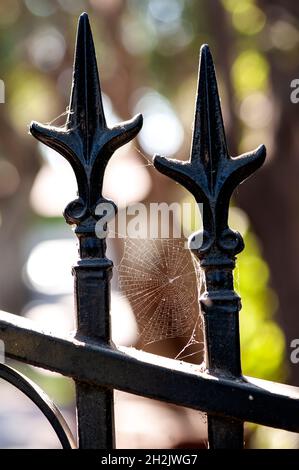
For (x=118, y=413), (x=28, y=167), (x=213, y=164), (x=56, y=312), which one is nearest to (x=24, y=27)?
(x=28, y=167)

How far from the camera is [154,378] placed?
111cm

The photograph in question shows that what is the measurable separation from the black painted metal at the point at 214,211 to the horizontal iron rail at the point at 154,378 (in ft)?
0.13

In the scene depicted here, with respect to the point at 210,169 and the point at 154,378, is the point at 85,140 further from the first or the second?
the point at 154,378

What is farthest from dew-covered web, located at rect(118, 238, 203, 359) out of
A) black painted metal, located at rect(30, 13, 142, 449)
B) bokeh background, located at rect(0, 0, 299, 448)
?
black painted metal, located at rect(30, 13, 142, 449)

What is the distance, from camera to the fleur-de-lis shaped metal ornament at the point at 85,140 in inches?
45.6

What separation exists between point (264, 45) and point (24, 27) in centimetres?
474

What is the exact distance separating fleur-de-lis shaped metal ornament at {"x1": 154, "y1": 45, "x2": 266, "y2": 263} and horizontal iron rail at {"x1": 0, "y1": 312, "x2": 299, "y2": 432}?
0.22 metres

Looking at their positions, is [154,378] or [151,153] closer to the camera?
[154,378]

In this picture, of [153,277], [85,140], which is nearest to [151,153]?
[153,277]

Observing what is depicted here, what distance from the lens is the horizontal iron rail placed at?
110cm

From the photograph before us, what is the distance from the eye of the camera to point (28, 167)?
8133 mm

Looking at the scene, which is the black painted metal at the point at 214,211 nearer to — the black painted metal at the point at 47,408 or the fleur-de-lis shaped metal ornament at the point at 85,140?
the fleur-de-lis shaped metal ornament at the point at 85,140

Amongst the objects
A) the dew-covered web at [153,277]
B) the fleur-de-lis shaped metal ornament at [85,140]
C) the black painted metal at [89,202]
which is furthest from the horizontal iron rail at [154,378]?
the dew-covered web at [153,277]

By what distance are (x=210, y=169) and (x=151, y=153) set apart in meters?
3.91
